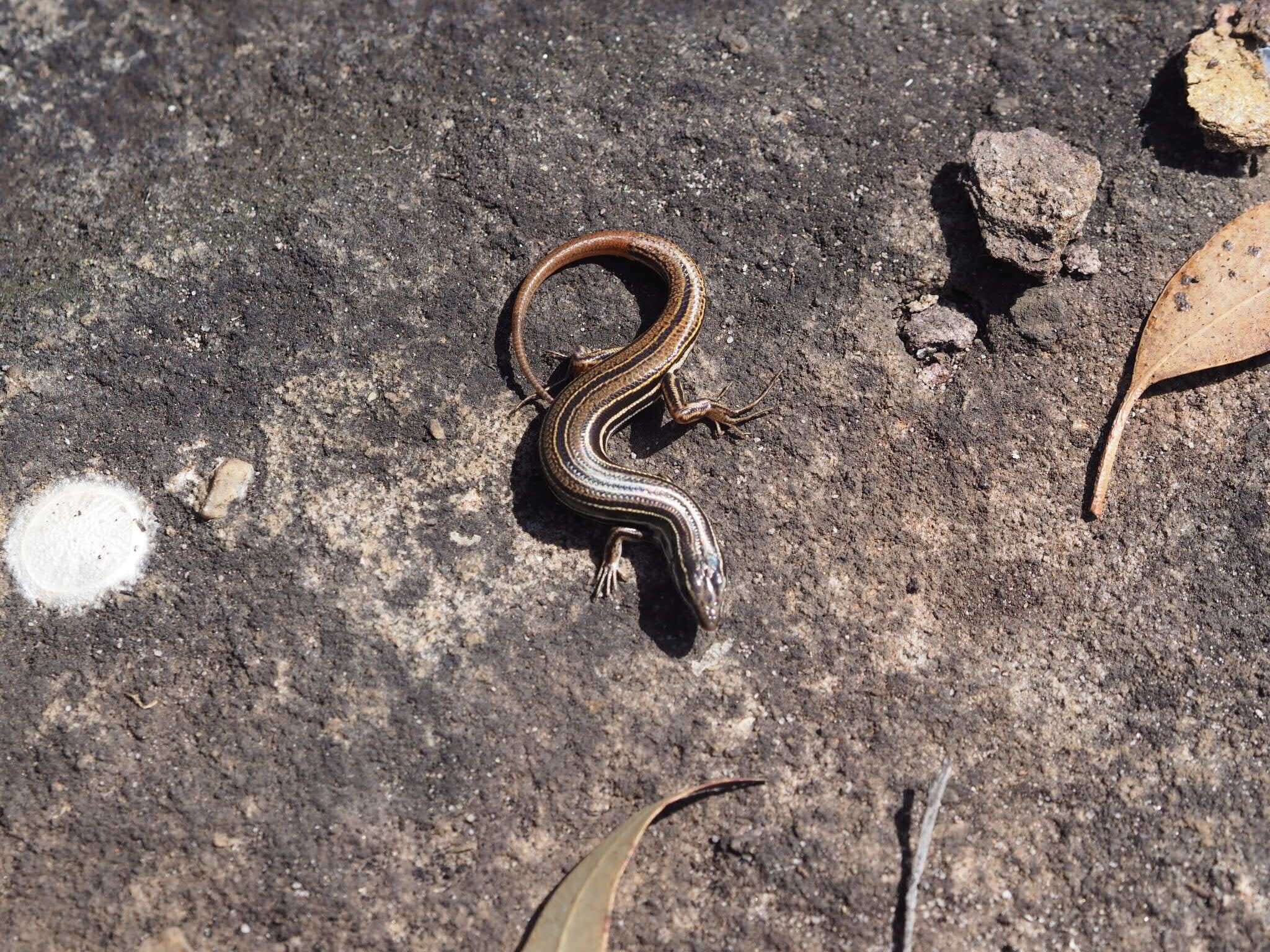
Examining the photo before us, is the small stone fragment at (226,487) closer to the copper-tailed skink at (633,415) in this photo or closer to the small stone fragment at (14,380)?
the small stone fragment at (14,380)

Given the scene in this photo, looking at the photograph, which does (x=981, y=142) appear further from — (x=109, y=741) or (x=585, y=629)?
(x=109, y=741)

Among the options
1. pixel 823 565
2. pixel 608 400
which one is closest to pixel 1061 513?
pixel 823 565

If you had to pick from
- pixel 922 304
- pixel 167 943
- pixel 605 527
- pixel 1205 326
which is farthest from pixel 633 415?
pixel 167 943

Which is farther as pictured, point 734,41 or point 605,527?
point 734,41

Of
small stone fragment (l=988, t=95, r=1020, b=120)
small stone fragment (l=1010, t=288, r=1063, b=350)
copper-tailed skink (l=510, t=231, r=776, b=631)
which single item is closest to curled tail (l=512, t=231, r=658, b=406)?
copper-tailed skink (l=510, t=231, r=776, b=631)

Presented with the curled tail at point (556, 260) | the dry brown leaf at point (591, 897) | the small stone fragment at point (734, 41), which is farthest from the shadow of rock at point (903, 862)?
the small stone fragment at point (734, 41)

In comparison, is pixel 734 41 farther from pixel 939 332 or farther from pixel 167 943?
pixel 167 943
